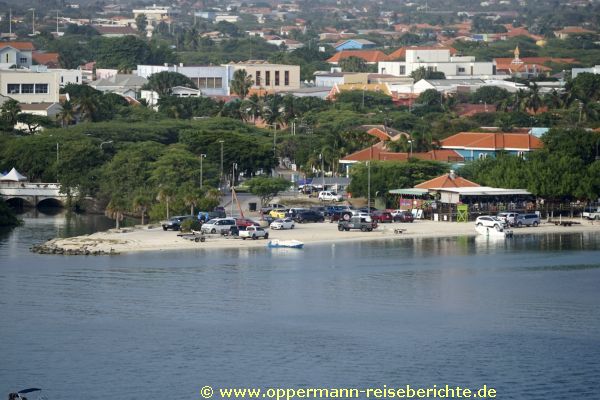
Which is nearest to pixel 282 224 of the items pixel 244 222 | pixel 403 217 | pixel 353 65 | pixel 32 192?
pixel 244 222

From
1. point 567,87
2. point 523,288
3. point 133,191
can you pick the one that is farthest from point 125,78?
point 523,288

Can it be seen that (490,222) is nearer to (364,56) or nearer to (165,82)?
(165,82)

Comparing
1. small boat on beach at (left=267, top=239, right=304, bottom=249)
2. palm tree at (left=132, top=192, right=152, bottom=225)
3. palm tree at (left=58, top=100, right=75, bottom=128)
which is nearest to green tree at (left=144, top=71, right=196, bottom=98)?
palm tree at (left=58, top=100, right=75, bottom=128)

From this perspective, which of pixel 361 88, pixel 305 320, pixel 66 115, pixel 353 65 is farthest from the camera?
pixel 353 65

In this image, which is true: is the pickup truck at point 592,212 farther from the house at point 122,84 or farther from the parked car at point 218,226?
→ the house at point 122,84

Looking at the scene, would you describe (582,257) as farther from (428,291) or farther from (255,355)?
(255,355)
